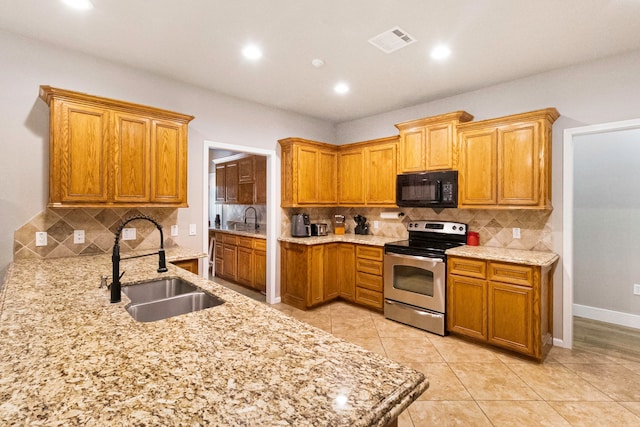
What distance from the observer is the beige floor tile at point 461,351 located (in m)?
2.83

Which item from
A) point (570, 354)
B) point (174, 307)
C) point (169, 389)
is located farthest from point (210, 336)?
point (570, 354)

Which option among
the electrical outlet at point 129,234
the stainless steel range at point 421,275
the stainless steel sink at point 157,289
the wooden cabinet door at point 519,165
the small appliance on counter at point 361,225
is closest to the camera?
the stainless steel sink at point 157,289

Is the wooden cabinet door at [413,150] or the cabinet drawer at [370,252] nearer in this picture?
the wooden cabinet door at [413,150]

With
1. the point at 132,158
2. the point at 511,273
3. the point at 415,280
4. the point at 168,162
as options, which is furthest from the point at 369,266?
the point at 132,158

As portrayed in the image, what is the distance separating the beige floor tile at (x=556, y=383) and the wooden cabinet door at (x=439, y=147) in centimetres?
208

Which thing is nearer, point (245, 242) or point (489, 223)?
point (489, 223)

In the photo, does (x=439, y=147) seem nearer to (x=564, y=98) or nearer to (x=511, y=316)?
(x=564, y=98)

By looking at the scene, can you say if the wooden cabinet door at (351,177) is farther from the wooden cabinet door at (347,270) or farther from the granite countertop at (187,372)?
the granite countertop at (187,372)

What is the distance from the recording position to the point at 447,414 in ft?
6.88

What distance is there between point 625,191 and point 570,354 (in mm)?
2075

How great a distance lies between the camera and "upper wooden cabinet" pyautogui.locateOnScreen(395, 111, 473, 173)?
3471 millimetres

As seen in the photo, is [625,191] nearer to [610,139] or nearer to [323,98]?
[610,139]

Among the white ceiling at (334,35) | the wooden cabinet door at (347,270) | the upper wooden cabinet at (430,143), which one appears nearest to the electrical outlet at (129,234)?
the white ceiling at (334,35)

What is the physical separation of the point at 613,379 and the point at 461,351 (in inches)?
43.6
